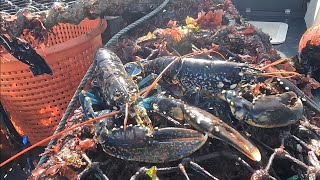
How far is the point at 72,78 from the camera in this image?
4.15 m

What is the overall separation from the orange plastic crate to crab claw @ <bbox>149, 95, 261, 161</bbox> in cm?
169

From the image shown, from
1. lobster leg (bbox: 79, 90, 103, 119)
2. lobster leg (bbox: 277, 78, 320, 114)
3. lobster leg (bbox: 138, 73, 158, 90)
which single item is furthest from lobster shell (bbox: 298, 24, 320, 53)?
lobster leg (bbox: 79, 90, 103, 119)

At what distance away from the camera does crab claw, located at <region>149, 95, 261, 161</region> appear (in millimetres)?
2149

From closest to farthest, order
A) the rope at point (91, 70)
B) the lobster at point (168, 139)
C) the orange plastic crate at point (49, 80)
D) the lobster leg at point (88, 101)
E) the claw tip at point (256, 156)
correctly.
Answer: the claw tip at point (256, 156), the lobster at point (168, 139), the lobster leg at point (88, 101), the rope at point (91, 70), the orange plastic crate at point (49, 80)

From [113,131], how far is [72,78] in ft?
6.24

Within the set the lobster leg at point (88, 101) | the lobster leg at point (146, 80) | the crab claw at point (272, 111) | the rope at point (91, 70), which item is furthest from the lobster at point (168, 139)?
the rope at point (91, 70)

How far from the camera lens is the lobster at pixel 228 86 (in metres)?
2.32

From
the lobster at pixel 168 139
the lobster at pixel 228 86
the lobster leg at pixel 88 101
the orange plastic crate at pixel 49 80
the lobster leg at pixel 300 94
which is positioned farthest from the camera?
the orange plastic crate at pixel 49 80

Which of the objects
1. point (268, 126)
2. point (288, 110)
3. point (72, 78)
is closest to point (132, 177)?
point (268, 126)

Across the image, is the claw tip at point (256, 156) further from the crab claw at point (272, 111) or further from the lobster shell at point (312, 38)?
the lobster shell at point (312, 38)

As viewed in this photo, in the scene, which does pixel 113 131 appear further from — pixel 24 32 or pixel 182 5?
pixel 182 5

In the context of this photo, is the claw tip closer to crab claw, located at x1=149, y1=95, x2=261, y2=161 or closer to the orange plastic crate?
crab claw, located at x1=149, y1=95, x2=261, y2=161

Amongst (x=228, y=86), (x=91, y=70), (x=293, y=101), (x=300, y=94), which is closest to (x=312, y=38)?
(x=300, y=94)

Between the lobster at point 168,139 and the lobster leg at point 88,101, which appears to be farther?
the lobster leg at point 88,101
